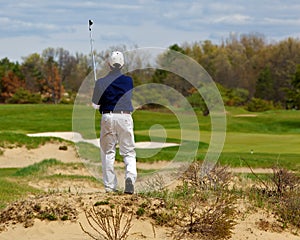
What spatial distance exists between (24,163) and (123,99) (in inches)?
583

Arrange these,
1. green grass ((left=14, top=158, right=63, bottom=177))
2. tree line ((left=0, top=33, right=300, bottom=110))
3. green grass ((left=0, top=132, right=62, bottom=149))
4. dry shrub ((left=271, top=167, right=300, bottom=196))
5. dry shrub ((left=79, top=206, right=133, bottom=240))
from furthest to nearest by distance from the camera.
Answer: tree line ((left=0, top=33, right=300, bottom=110)), green grass ((left=0, top=132, right=62, bottom=149)), green grass ((left=14, top=158, right=63, bottom=177)), dry shrub ((left=271, top=167, right=300, bottom=196)), dry shrub ((left=79, top=206, right=133, bottom=240))

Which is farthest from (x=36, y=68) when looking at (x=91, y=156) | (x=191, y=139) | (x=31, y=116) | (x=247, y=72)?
(x=91, y=156)

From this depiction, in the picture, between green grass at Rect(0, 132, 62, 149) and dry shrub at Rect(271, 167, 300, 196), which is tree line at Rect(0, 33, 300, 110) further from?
dry shrub at Rect(271, 167, 300, 196)

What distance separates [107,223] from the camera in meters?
7.18

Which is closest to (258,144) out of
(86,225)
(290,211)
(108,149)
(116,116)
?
(290,211)

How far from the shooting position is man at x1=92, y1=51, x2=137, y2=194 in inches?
341

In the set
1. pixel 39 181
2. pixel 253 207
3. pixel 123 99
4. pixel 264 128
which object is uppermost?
pixel 123 99

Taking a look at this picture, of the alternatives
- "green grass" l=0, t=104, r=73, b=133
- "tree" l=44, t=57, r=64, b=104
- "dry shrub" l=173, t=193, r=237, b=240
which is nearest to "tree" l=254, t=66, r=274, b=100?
"tree" l=44, t=57, r=64, b=104

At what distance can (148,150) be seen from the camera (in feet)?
78.4

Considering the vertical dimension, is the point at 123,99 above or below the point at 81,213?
above

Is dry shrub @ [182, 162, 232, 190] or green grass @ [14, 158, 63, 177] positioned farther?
green grass @ [14, 158, 63, 177]

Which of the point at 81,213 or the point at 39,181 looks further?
the point at 39,181

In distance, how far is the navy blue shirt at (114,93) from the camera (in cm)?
870

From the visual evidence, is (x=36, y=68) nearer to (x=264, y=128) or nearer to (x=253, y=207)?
(x=264, y=128)
